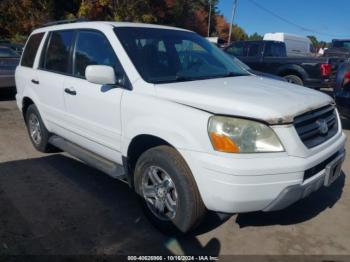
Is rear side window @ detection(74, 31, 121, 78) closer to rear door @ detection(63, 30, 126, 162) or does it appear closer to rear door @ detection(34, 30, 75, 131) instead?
rear door @ detection(63, 30, 126, 162)

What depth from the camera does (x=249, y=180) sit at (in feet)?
8.65

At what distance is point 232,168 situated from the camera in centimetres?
262

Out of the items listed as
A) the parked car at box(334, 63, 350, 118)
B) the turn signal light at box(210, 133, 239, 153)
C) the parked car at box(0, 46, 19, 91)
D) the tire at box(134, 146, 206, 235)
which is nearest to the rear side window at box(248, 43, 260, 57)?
the parked car at box(334, 63, 350, 118)

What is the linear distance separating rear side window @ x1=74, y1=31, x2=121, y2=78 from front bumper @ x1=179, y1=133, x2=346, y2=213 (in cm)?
143

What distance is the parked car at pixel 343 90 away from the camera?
21.1 ft

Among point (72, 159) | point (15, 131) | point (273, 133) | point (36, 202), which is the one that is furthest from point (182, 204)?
point (15, 131)

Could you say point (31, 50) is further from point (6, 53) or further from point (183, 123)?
point (6, 53)

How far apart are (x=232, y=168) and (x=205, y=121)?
0.41 m

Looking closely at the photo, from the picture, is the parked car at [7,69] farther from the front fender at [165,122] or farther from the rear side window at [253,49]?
the front fender at [165,122]

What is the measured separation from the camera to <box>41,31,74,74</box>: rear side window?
437 cm

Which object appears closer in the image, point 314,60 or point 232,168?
point 232,168

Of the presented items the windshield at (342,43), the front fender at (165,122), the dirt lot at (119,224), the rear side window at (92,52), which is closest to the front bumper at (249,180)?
the front fender at (165,122)

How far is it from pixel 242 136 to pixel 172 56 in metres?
1.51

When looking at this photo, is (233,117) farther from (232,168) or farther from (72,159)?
(72,159)
